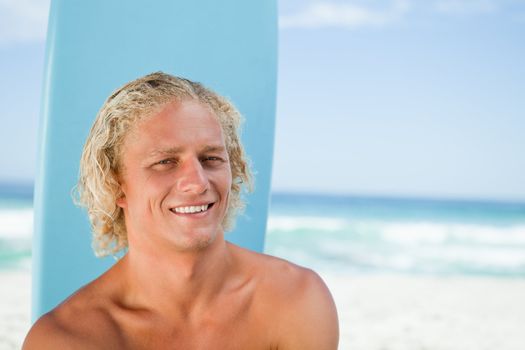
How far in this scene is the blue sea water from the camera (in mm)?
8711

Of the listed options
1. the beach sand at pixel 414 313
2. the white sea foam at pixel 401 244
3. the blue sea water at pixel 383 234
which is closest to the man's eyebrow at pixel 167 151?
the beach sand at pixel 414 313

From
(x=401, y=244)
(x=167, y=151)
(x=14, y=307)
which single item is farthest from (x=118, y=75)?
(x=401, y=244)

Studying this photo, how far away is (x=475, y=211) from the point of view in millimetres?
14750

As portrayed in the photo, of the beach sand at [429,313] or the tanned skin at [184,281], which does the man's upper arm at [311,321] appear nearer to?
the tanned skin at [184,281]

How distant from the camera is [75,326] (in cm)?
131

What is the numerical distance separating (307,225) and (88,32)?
1066 cm

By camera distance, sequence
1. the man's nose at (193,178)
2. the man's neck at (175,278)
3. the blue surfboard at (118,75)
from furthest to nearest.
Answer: the blue surfboard at (118,75)
the man's neck at (175,278)
the man's nose at (193,178)

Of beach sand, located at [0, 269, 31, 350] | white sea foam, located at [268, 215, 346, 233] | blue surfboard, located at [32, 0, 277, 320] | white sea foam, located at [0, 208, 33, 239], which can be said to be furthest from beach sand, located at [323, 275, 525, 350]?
white sea foam, located at [0, 208, 33, 239]

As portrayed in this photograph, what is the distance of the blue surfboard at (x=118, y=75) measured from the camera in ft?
6.12

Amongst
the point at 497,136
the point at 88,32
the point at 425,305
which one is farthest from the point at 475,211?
the point at 88,32

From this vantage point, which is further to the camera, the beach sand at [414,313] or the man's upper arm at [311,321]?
the beach sand at [414,313]

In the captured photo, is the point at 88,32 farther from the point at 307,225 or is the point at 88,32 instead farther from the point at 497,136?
the point at 497,136

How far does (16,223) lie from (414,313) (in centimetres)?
761

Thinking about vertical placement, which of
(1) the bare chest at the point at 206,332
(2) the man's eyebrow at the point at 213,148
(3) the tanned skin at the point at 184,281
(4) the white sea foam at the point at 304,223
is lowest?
(4) the white sea foam at the point at 304,223
